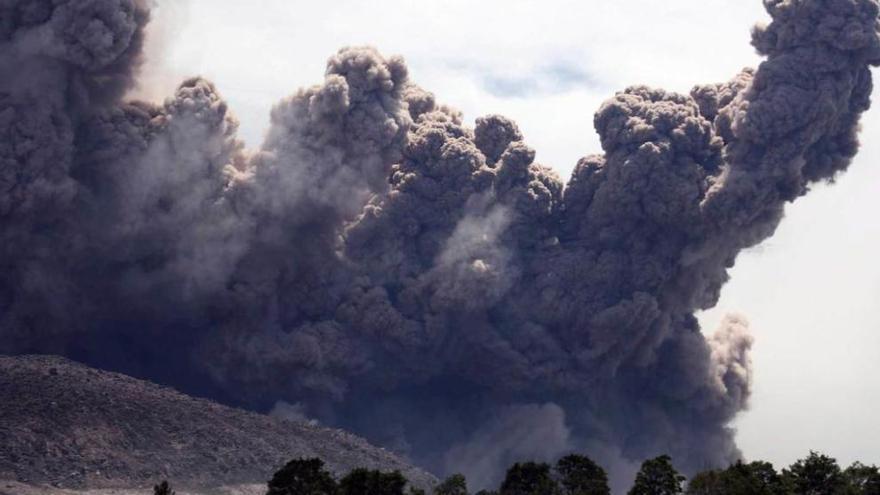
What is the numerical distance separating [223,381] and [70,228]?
54.0 feet

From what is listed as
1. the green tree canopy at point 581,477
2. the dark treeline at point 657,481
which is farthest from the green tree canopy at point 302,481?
the green tree canopy at point 581,477

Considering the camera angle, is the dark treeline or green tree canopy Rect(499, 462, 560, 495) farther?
green tree canopy Rect(499, 462, 560, 495)

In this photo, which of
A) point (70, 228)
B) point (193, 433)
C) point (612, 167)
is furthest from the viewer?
point (612, 167)

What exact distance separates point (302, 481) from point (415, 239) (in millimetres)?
50443

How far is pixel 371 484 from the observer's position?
74.0 meters

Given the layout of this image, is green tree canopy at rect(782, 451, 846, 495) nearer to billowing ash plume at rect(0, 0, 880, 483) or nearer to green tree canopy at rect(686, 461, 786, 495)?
green tree canopy at rect(686, 461, 786, 495)

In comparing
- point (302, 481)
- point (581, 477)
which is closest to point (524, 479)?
point (581, 477)

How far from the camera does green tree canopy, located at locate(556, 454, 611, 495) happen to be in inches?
2980

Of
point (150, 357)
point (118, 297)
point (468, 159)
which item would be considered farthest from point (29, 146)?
point (468, 159)

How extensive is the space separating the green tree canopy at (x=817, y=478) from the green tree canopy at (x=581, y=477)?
792 cm

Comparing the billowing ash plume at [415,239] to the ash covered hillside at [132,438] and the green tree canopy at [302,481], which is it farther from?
the green tree canopy at [302,481]

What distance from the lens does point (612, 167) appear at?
119312mm

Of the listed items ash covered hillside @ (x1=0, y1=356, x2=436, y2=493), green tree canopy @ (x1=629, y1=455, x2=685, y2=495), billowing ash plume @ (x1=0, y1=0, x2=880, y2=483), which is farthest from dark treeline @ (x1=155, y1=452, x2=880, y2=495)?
billowing ash plume @ (x1=0, y1=0, x2=880, y2=483)

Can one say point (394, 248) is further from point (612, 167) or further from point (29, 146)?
point (29, 146)
